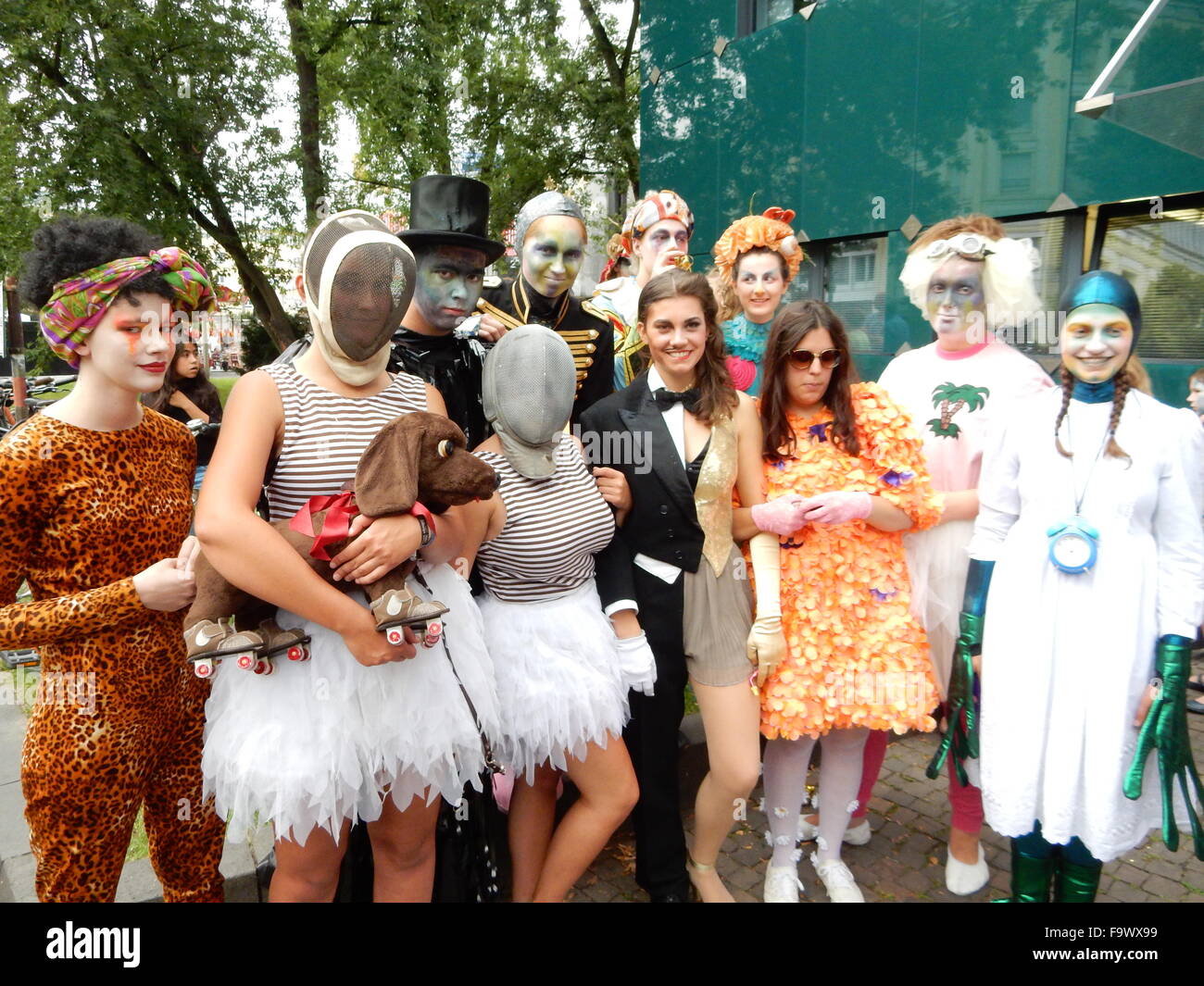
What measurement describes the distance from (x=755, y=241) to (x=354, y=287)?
99.4 inches

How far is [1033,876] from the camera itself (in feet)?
8.29

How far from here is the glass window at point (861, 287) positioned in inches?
339

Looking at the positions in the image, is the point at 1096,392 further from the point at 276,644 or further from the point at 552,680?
the point at 276,644

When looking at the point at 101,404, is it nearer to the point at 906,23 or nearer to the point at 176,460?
the point at 176,460

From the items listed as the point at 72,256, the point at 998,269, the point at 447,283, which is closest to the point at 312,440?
the point at 72,256

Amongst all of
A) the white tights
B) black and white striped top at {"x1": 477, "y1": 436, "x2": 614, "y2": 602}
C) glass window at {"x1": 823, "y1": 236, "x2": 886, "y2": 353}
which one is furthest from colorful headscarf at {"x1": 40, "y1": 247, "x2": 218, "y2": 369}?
glass window at {"x1": 823, "y1": 236, "x2": 886, "y2": 353}

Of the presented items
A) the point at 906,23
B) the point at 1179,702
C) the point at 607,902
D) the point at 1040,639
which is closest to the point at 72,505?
the point at 607,902

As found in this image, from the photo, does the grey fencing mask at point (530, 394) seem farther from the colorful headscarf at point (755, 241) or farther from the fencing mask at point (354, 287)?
the colorful headscarf at point (755, 241)

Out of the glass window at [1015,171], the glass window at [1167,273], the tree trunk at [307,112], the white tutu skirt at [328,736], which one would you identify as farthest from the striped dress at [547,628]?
the tree trunk at [307,112]

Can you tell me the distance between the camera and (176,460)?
84.5 inches

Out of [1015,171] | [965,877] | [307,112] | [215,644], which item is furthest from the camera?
[307,112]

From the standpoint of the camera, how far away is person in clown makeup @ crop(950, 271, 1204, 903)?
2.29m

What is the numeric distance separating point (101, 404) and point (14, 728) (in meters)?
3.26

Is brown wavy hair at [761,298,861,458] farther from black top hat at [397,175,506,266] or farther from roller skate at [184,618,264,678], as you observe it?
roller skate at [184,618,264,678]
